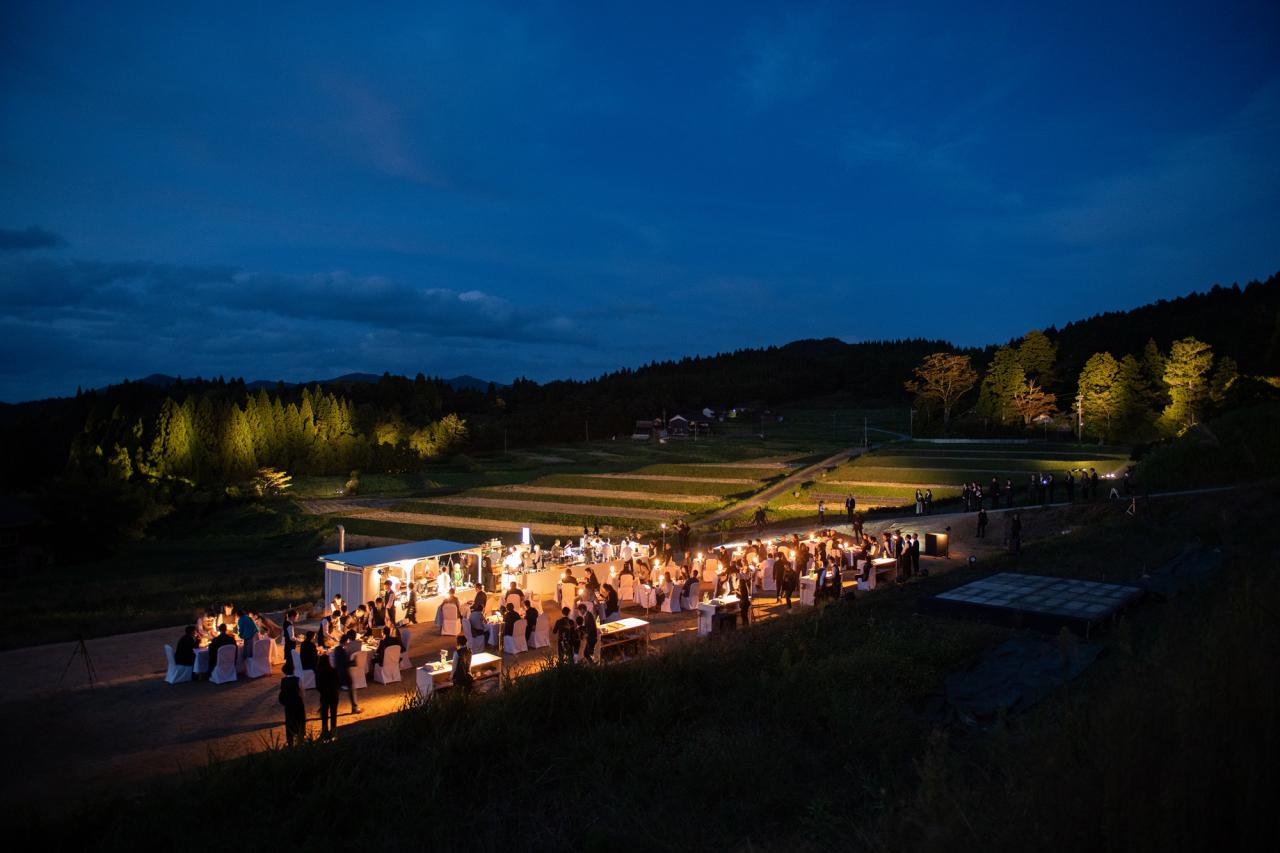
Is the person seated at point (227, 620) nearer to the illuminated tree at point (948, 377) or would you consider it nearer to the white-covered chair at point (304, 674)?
the white-covered chair at point (304, 674)

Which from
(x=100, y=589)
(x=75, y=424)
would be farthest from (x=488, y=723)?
(x=75, y=424)

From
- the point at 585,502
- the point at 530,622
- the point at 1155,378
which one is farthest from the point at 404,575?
the point at 1155,378

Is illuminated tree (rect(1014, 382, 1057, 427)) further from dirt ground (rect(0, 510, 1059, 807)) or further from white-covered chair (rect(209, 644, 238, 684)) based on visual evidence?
white-covered chair (rect(209, 644, 238, 684))

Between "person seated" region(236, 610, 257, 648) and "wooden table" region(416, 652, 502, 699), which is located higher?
"person seated" region(236, 610, 257, 648)

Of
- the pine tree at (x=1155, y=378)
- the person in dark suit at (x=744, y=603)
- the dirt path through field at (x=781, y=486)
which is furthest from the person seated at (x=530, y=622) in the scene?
the pine tree at (x=1155, y=378)

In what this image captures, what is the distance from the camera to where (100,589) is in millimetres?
26875

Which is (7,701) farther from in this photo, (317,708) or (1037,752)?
(1037,752)

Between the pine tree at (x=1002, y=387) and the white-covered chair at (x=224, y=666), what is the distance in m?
63.3

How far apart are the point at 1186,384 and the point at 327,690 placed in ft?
177

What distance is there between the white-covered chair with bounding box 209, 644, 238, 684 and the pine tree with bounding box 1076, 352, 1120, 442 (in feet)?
193

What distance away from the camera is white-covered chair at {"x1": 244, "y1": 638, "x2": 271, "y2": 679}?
43.0ft

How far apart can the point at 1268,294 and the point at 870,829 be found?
116 metres

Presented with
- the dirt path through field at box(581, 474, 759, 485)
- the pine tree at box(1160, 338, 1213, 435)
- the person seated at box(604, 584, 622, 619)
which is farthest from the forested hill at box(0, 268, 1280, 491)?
the person seated at box(604, 584, 622, 619)

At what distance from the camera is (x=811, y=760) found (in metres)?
6.19
